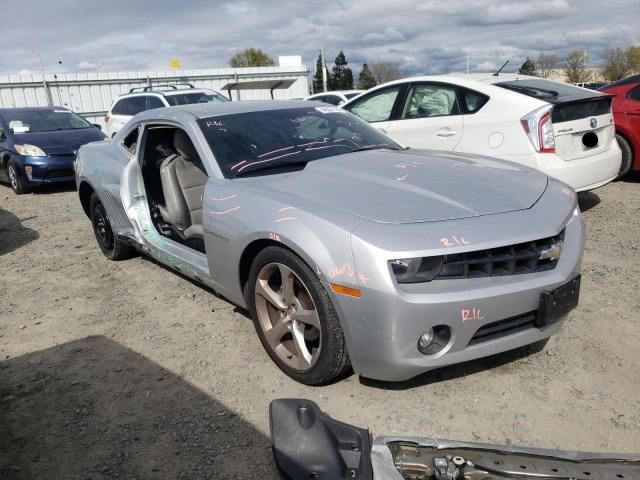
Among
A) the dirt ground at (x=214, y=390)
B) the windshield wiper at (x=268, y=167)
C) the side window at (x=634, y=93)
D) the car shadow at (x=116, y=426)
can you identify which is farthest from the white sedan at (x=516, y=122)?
the car shadow at (x=116, y=426)

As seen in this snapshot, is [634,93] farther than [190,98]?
No

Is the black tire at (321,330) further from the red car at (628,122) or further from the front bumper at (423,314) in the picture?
the red car at (628,122)

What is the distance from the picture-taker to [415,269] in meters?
2.28

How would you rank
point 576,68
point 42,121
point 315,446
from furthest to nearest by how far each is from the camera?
point 576,68 → point 42,121 → point 315,446

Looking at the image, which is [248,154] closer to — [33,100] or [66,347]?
[66,347]

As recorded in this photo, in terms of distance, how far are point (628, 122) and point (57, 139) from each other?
28.9ft

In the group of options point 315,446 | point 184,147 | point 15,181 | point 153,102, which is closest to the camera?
point 315,446

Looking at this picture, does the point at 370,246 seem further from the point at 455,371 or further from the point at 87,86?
the point at 87,86

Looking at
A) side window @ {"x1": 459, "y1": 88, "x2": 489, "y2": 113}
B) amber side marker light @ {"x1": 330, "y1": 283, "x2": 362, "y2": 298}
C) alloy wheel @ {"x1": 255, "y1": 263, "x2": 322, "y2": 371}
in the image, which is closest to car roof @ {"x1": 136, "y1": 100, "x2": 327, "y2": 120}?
alloy wheel @ {"x1": 255, "y1": 263, "x2": 322, "y2": 371}

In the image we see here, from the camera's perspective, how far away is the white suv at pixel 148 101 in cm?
1102

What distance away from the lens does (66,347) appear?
136 inches

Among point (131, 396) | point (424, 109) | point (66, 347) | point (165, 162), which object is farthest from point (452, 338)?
point (424, 109)

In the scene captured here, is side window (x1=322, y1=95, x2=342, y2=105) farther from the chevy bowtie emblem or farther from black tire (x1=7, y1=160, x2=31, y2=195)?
the chevy bowtie emblem

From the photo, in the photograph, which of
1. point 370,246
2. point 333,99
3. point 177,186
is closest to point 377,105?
point 177,186
